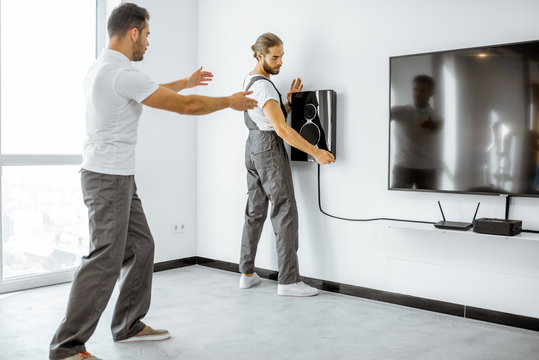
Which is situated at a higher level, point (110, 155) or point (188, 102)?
point (188, 102)

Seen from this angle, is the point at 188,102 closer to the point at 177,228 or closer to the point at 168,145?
the point at 168,145

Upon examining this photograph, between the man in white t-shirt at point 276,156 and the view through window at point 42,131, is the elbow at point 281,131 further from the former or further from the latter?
the view through window at point 42,131

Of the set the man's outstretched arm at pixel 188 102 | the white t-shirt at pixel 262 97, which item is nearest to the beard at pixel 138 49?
the man's outstretched arm at pixel 188 102

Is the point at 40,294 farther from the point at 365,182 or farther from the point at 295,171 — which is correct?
the point at 365,182

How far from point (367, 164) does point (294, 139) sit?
0.48 meters

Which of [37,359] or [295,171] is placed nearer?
[37,359]

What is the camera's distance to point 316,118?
3201 mm

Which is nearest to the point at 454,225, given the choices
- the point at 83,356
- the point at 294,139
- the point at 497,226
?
the point at 497,226

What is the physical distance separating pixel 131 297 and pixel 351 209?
1474mm

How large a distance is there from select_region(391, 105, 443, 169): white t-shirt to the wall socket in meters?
1.90

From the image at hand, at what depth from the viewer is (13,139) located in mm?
3201

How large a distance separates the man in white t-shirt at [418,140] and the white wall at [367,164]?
0.16 metres

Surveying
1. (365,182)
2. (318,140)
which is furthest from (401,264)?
(318,140)

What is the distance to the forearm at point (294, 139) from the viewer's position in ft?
9.87
